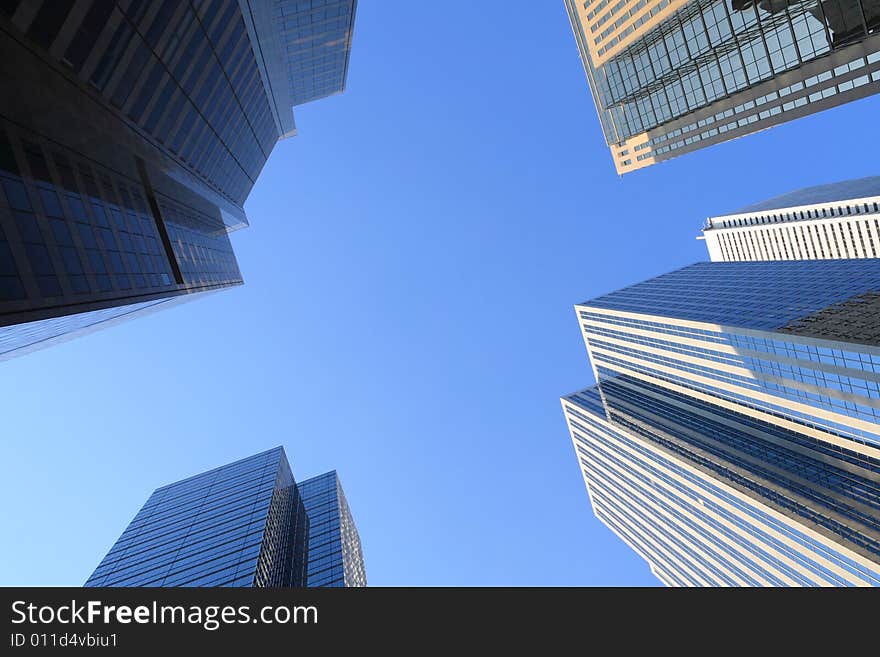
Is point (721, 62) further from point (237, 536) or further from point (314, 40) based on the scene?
point (237, 536)

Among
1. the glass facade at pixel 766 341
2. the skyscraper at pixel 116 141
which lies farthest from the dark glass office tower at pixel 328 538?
the glass facade at pixel 766 341

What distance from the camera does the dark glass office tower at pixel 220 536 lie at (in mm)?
53719

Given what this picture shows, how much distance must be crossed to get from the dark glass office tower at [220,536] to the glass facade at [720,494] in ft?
229

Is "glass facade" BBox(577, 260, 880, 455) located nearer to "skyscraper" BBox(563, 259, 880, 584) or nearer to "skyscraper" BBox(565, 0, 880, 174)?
"skyscraper" BBox(563, 259, 880, 584)

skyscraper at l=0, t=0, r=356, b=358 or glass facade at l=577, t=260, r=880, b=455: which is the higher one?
skyscraper at l=0, t=0, r=356, b=358

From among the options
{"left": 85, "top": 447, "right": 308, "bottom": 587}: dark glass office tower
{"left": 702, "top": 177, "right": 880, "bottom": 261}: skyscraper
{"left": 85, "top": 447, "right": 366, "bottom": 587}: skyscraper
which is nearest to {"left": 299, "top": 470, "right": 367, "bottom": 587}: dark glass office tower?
{"left": 85, "top": 447, "right": 366, "bottom": 587}: skyscraper

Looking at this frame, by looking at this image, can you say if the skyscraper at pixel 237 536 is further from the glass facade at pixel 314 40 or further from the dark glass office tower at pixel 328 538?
the glass facade at pixel 314 40

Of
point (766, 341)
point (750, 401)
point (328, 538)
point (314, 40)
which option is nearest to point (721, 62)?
point (766, 341)

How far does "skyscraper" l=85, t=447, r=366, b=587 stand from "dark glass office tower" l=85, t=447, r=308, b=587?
129 millimetres

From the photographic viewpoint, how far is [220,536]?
6053cm

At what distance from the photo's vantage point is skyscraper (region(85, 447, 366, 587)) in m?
54.5

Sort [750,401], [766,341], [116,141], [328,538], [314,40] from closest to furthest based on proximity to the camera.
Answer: [116,141]
[314,40]
[766,341]
[328,538]
[750,401]

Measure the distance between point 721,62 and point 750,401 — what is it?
61.1m
